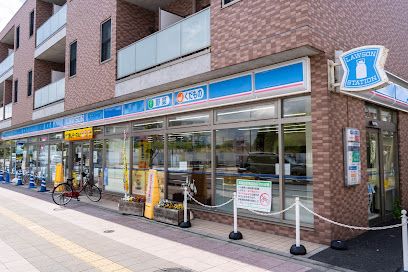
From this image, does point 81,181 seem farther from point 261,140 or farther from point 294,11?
point 294,11

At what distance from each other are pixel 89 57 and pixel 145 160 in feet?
18.4

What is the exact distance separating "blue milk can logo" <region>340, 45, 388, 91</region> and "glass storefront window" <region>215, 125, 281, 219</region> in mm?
2045

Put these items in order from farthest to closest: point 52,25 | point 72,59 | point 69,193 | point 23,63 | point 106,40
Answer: point 23,63 < point 52,25 < point 72,59 < point 106,40 < point 69,193

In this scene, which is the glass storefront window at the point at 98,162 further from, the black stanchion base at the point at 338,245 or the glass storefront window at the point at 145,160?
the black stanchion base at the point at 338,245

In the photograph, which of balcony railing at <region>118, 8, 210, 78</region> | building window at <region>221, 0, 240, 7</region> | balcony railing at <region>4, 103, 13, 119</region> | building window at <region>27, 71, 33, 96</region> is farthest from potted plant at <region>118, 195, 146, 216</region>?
balcony railing at <region>4, 103, 13, 119</region>

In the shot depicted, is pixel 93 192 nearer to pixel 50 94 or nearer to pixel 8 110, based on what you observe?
pixel 50 94

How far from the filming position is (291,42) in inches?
281

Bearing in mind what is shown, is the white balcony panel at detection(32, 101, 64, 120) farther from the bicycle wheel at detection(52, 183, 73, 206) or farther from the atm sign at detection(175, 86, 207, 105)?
the atm sign at detection(175, 86, 207, 105)

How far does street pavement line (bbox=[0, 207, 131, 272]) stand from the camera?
592 cm

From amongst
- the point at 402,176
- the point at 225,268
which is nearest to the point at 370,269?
the point at 225,268

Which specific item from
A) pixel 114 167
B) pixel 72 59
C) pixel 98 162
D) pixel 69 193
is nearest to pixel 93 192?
pixel 69 193

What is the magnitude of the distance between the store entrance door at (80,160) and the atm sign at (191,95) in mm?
7406

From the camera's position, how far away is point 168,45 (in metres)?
10.5

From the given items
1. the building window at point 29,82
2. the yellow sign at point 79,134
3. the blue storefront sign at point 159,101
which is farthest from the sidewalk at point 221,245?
the building window at point 29,82
